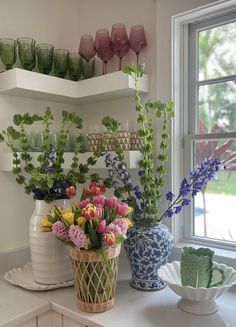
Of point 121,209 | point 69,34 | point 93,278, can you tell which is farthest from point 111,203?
point 69,34

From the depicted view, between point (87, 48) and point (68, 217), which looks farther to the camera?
point (87, 48)

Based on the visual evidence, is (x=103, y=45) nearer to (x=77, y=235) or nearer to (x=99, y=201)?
(x=99, y=201)

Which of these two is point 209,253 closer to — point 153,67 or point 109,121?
point 109,121

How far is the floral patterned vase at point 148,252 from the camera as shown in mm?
1207

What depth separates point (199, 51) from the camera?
1.48 m

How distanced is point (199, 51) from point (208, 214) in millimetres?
758

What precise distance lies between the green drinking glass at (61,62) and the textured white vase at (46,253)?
26.1 inches

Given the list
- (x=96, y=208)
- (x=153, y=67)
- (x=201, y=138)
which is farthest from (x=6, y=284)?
(x=153, y=67)

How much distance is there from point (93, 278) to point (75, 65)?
104 cm

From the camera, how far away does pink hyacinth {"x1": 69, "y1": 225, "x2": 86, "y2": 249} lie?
1012 millimetres

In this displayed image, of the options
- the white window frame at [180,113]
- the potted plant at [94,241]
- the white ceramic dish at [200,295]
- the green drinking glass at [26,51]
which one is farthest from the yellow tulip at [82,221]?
the green drinking glass at [26,51]

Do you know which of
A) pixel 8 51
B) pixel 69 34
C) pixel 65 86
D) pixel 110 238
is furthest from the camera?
pixel 69 34

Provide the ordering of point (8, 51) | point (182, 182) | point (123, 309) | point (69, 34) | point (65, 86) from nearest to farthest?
point (123, 309) → point (182, 182) → point (8, 51) → point (65, 86) → point (69, 34)

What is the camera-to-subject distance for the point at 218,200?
1.46m
